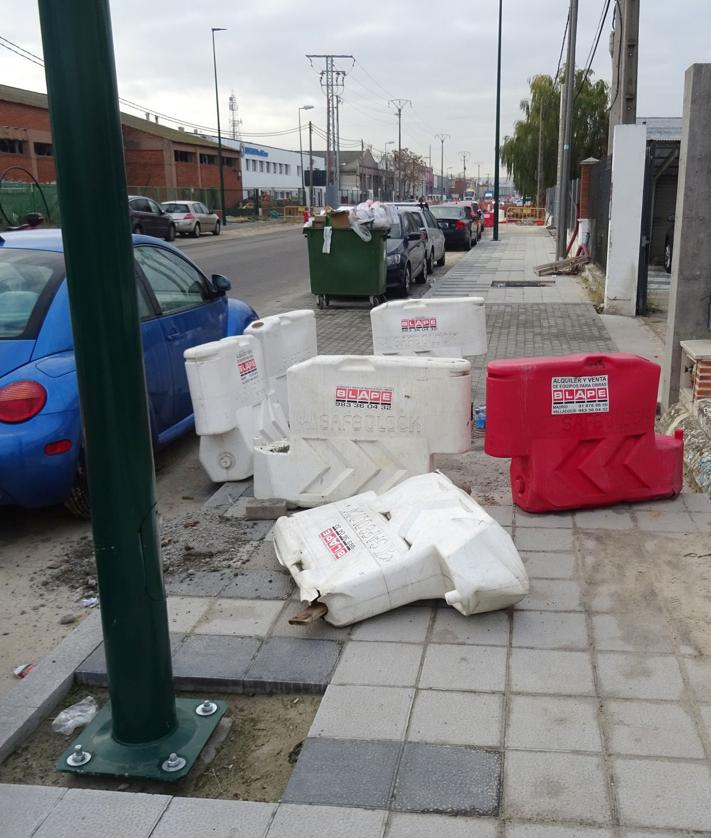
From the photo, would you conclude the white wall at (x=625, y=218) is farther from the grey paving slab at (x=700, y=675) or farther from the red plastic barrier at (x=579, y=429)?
the grey paving slab at (x=700, y=675)

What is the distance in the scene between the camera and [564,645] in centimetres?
357

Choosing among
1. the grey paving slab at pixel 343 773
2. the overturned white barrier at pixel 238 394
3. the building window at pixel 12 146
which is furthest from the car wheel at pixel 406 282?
the building window at pixel 12 146

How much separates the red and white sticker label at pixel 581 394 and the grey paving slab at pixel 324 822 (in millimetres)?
2829

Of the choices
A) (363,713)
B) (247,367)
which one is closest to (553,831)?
(363,713)

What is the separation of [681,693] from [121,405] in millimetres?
2276

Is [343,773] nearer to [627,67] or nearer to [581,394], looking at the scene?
[581,394]

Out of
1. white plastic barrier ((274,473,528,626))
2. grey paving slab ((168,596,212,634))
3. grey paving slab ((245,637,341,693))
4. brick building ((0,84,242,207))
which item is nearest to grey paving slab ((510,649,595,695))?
white plastic barrier ((274,473,528,626))

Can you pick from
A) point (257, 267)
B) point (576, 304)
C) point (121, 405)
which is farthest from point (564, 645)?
point (257, 267)

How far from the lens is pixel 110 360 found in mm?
2701

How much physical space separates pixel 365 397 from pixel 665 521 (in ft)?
6.09

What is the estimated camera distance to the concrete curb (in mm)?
3209

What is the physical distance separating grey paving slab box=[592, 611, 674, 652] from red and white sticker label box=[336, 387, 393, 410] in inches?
74.2

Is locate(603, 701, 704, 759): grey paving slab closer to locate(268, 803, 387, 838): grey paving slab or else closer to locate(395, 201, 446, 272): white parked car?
locate(268, 803, 387, 838): grey paving slab

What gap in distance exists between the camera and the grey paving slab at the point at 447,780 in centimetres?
265
